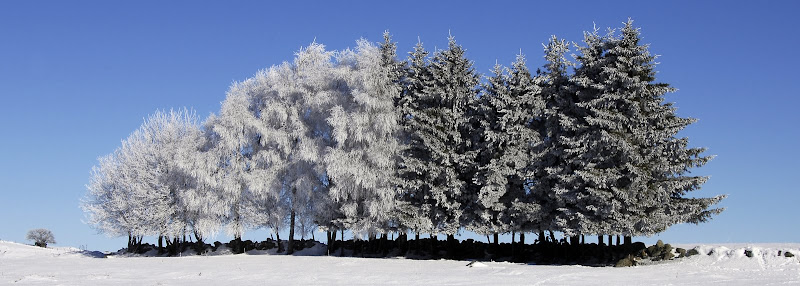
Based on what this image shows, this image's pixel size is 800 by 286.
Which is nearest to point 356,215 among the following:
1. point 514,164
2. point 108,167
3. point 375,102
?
point 375,102

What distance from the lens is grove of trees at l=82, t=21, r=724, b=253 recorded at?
27.7 meters

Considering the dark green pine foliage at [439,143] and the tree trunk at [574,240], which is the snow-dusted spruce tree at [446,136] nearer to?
the dark green pine foliage at [439,143]

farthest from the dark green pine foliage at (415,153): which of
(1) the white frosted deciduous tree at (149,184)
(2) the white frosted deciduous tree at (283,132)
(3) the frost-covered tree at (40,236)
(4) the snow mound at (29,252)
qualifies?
(3) the frost-covered tree at (40,236)

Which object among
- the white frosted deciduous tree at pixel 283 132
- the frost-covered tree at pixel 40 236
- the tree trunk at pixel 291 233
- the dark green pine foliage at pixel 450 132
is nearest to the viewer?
the dark green pine foliage at pixel 450 132

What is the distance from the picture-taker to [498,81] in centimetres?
3234

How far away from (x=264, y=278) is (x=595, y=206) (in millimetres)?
13789

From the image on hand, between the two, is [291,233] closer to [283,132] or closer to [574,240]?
[283,132]

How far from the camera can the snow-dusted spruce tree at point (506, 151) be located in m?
30.7

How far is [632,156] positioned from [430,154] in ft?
32.8

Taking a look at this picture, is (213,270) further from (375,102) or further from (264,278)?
(375,102)

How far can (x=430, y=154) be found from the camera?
32969 mm

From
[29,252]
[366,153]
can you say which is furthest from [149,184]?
[366,153]

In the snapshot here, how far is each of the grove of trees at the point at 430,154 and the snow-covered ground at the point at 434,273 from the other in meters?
3.10

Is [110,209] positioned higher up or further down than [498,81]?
further down
